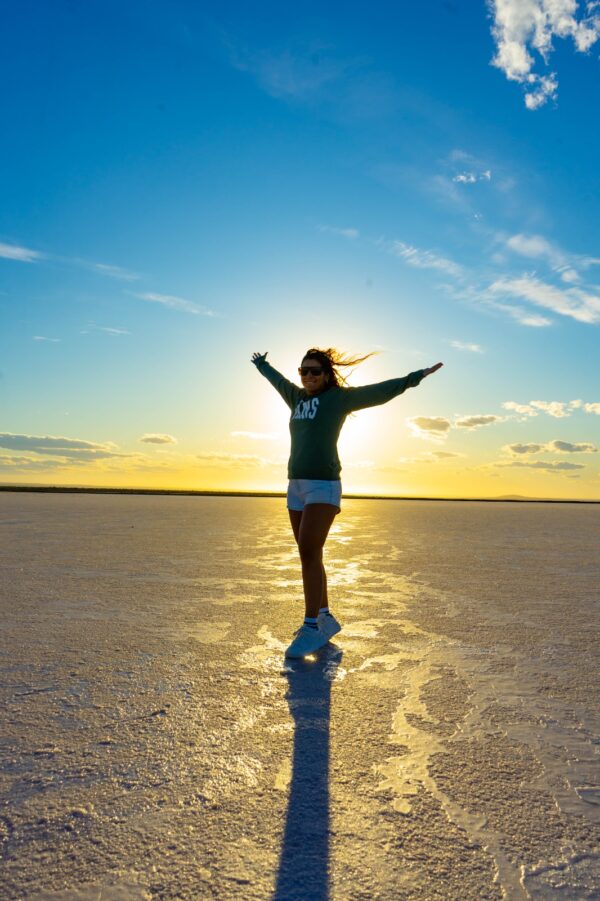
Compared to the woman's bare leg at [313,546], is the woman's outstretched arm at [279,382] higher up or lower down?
higher up

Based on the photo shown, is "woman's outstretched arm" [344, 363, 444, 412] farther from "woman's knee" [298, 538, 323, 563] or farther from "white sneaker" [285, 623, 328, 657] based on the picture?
"white sneaker" [285, 623, 328, 657]

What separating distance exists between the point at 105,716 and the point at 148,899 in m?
1.10

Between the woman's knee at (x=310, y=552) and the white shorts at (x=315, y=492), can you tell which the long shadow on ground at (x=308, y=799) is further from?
the white shorts at (x=315, y=492)

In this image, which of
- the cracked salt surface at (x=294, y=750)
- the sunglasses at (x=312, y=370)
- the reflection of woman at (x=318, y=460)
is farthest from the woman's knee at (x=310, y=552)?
the sunglasses at (x=312, y=370)

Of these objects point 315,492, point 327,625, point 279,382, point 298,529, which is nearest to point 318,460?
point 315,492

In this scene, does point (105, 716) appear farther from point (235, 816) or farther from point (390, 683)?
point (390, 683)

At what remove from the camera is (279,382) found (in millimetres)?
3898

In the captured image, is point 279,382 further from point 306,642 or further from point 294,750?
point 294,750

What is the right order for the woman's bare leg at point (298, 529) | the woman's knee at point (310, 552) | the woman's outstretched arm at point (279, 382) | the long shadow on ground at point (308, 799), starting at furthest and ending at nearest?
the woman's outstretched arm at point (279, 382), the woman's bare leg at point (298, 529), the woman's knee at point (310, 552), the long shadow on ground at point (308, 799)

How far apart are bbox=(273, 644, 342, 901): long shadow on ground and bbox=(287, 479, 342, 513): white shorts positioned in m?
0.92

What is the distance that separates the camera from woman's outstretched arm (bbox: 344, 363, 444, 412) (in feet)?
11.2

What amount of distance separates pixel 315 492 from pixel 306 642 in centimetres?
79

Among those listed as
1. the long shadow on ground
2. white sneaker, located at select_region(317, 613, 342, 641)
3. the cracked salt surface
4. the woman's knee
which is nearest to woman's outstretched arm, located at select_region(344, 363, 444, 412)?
the woman's knee

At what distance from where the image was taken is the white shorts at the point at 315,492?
3363 millimetres
